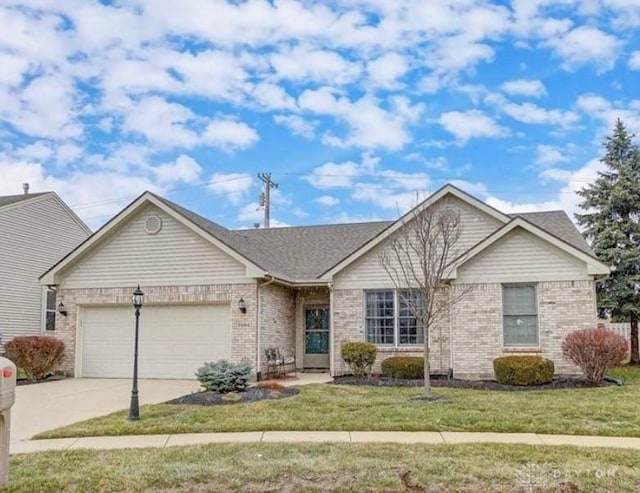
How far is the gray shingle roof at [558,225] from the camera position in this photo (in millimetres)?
17641

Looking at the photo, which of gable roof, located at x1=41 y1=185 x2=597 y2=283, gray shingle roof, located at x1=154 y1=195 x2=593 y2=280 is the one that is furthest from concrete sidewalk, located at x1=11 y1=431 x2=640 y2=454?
gray shingle roof, located at x1=154 y1=195 x2=593 y2=280

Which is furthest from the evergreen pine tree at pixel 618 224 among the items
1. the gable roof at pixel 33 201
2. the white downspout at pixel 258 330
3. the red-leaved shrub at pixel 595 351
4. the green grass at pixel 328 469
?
the gable roof at pixel 33 201

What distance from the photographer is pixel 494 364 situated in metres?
14.9

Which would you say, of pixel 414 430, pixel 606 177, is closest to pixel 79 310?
pixel 414 430

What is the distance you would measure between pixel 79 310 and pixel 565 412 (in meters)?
14.3

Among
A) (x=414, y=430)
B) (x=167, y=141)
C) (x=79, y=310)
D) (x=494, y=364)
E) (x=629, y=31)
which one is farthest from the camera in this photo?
(x=167, y=141)

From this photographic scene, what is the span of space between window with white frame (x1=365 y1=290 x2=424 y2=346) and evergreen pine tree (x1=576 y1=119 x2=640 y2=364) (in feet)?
30.1

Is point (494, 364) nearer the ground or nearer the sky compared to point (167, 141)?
nearer the ground

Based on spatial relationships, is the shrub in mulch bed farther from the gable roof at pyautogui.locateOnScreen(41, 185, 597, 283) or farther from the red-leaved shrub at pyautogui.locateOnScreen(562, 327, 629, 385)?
the gable roof at pyautogui.locateOnScreen(41, 185, 597, 283)

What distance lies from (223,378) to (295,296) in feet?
23.4

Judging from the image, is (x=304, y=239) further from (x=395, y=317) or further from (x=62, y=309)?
(x=62, y=309)

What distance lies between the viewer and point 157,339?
18.0 metres

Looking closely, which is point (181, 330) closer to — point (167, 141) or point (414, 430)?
point (167, 141)

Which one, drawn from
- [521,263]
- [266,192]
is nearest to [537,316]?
[521,263]
